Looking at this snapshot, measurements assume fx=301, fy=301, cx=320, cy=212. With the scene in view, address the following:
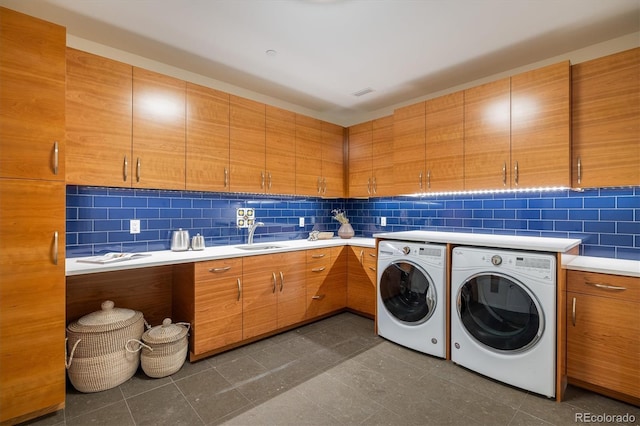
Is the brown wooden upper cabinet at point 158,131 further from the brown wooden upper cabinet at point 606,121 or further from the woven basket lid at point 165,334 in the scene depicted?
the brown wooden upper cabinet at point 606,121

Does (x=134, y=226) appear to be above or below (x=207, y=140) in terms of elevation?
below

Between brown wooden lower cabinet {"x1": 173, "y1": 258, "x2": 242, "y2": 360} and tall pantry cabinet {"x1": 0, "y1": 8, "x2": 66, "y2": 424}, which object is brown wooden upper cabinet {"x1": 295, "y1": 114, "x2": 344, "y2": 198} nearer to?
brown wooden lower cabinet {"x1": 173, "y1": 258, "x2": 242, "y2": 360}

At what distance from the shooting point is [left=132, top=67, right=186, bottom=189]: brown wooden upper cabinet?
2.23 meters

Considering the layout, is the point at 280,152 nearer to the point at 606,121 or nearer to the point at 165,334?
the point at 165,334

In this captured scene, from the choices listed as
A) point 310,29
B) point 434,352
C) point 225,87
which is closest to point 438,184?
point 434,352


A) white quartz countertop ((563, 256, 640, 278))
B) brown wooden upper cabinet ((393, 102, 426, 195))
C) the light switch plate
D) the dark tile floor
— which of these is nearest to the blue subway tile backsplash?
the light switch plate

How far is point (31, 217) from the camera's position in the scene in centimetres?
160

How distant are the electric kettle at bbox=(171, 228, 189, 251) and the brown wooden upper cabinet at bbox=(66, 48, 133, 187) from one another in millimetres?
580

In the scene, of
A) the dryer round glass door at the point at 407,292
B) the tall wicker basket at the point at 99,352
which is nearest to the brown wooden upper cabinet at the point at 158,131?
the tall wicker basket at the point at 99,352

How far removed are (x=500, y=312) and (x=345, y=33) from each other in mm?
2227

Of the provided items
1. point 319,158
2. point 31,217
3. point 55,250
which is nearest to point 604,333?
point 319,158

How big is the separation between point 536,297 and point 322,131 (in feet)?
8.37

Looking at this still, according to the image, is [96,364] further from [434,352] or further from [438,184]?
[438,184]

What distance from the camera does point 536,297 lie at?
1.91m
